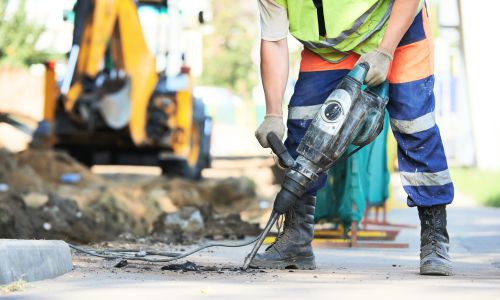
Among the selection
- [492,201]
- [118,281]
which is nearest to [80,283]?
[118,281]

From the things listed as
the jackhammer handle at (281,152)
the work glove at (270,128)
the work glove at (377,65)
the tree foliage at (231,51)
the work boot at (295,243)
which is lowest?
the work boot at (295,243)

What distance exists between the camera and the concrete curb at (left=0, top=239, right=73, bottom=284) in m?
4.83

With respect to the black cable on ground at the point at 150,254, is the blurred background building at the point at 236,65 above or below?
above

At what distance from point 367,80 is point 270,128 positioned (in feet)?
1.82

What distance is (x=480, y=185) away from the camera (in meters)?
18.0

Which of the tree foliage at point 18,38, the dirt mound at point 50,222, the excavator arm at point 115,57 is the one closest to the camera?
the dirt mound at point 50,222

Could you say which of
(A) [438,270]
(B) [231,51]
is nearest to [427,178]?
(A) [438,270]

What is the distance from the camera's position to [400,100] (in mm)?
5879

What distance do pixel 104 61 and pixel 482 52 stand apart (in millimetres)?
9061

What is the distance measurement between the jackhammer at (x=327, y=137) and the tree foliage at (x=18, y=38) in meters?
28.8

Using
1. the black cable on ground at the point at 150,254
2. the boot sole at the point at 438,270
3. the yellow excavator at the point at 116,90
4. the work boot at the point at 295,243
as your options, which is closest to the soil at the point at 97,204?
the yellow excavator at the point at 116,90

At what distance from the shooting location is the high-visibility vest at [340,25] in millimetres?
5852

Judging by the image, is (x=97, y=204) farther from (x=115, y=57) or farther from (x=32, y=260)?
(x=32, y=260)

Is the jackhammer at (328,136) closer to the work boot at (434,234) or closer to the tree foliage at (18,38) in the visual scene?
the work boot at (434,234)
